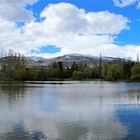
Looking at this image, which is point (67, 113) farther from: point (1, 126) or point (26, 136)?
point (26, 136)

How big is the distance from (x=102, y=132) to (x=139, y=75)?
129087mm

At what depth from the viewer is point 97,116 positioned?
98.7 feet

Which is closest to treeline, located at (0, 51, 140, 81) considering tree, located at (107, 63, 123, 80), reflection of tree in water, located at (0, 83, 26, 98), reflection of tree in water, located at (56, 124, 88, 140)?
tree, located at (107, 63, 123, 80)


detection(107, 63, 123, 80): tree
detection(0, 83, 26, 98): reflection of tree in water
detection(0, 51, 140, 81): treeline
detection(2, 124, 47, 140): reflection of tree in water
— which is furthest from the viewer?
detection(107, 63, 123, 80): tree

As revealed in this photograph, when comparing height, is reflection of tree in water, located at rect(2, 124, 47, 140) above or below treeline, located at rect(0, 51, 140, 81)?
below

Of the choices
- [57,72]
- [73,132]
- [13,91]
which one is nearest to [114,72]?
[57,72]

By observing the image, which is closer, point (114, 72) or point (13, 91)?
point (13, 91)

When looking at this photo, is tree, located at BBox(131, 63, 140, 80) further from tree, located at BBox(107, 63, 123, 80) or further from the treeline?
tree, located at BBox(107, 63, 123, 80)

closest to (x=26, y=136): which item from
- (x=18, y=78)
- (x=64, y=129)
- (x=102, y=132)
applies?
(x=64, y=129)

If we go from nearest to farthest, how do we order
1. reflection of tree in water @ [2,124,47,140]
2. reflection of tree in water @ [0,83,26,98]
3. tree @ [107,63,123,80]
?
reflection of tree in water @ [2,124,47,140] → reflection of tree in water @ [0,83,26,98] → tree @ [107,63,123,80]

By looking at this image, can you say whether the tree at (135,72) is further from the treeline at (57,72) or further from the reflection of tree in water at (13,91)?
the reflection of tree in water at (13,91)

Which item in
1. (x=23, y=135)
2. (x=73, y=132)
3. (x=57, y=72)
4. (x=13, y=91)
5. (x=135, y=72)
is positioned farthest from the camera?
(x=57, y=72)

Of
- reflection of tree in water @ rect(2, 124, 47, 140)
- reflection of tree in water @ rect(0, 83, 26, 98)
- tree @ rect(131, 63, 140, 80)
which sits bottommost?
reflection of tree in water @ rect(2, 124, 47, 140)

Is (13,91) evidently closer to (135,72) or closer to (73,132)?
(73,132)
